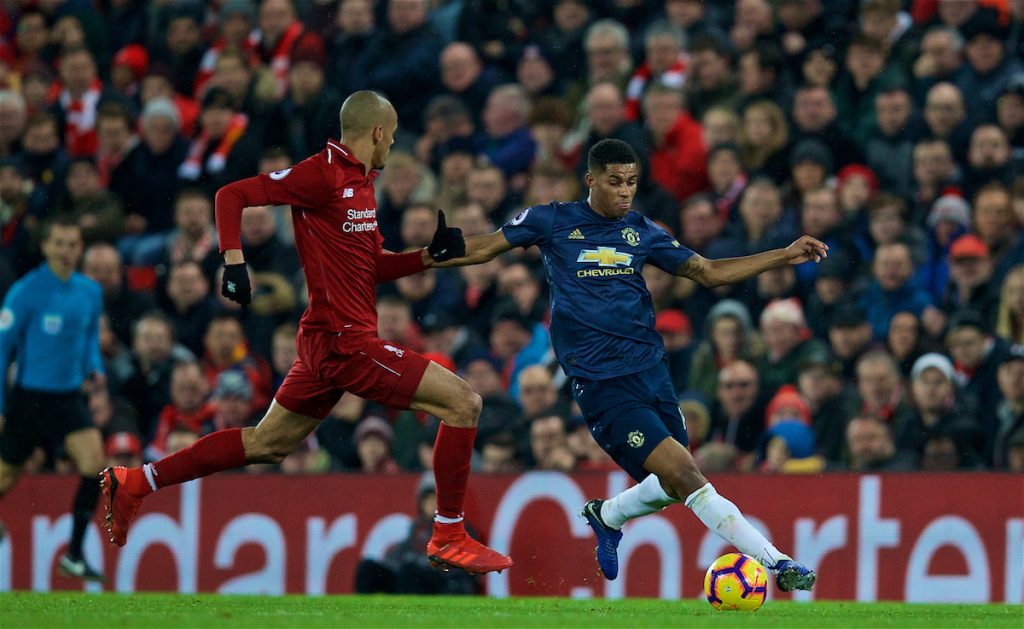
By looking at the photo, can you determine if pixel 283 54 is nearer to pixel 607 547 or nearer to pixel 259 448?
pixel 259 448

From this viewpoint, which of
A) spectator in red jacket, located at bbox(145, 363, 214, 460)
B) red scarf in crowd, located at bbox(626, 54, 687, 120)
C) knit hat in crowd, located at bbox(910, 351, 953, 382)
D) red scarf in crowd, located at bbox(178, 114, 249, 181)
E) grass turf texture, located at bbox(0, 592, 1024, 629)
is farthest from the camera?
red scarf in crowd, located at bbox(178, 114, 249, 181)

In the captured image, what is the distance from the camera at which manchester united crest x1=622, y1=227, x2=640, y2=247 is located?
970 centimetres

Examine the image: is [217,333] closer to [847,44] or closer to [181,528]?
[181,528]

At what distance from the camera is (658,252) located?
9.77 meters

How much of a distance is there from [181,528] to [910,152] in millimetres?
6353

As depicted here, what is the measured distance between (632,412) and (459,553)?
118 cm

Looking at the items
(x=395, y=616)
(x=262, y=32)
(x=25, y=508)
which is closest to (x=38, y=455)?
(x=25, y=508)

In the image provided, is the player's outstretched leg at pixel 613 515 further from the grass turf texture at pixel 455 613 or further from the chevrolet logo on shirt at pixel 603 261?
the chevrolet logo on shirt at pixel 603 261

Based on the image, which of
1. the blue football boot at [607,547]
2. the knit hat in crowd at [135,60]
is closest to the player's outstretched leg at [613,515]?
the blue football boot at [607,547]

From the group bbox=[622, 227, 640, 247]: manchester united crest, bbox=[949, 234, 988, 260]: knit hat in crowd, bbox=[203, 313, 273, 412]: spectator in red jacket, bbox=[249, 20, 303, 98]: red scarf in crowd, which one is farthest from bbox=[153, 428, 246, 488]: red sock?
bbox=[249, 20, 303, 98]: red scarf in crowd

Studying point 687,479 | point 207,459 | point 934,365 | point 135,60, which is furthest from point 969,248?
point 135,60

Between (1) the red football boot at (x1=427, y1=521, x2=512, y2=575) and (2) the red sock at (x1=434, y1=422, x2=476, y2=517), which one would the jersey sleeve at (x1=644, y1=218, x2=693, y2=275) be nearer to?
(2) the red sock at (x1=434, y1=422, x2=476, y2=517)

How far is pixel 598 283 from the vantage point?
380 inches

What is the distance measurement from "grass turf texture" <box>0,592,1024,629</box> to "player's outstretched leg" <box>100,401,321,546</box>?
21.9 inches
